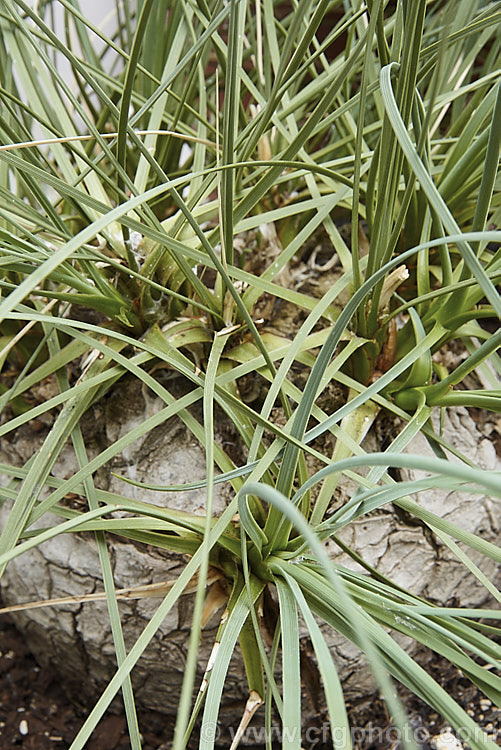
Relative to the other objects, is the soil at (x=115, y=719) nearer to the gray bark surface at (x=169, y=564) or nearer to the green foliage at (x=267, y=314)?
the gray bark surface at (x=169, y=564)

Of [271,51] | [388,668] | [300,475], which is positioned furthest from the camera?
[271,51]

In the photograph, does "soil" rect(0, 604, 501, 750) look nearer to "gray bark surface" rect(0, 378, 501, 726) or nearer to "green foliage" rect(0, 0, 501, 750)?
"gray bark surface" rect(0, 378, 501, 726)

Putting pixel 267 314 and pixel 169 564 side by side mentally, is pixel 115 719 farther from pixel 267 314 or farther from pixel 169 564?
pixel 267 314

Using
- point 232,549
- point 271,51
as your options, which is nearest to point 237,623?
point 232,549

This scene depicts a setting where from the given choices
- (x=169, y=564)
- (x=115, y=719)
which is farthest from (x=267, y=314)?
(x=115, y=719)

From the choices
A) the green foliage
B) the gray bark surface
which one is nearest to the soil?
the gray bark surface

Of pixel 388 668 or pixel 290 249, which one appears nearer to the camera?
pixel 388 668

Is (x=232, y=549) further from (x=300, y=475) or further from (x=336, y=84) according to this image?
(x=336, y=84)
